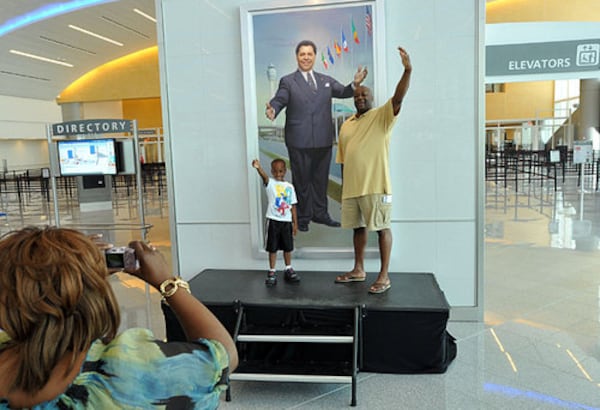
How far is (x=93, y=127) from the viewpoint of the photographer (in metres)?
5.30

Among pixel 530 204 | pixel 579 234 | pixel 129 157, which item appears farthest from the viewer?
pixel 530 204

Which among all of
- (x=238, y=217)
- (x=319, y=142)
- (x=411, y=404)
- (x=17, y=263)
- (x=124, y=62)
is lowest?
(x=411, y=404)

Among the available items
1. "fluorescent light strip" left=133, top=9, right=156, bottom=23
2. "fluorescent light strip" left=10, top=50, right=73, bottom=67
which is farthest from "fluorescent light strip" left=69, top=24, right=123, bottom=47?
"fluorescent light strip" left=10, top=50, right=73, bottom=67

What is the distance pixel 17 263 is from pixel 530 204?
10189 mm

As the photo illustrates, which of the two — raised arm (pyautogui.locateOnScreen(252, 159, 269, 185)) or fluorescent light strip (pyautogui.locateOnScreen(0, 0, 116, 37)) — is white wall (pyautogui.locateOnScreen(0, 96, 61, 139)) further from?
raised arm (pyautogui.locateOnScreen(252, 159, 269, 185))

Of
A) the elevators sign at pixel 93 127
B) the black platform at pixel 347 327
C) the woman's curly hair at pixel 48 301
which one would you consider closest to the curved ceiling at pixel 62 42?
the elevators sign at pixel 93 127

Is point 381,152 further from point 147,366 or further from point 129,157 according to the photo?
point 129,157

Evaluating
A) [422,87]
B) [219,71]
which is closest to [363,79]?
[422,87]

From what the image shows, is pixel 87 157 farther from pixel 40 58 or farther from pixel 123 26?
pixel 40 58

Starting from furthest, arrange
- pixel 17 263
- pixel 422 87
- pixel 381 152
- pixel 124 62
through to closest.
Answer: pixel 124 62
pixel 422 87
pixel 381 152
pixel 17 263

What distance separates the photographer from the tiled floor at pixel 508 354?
2.60 m

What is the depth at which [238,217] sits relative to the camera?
4051mm

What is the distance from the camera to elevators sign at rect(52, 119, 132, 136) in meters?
5.24

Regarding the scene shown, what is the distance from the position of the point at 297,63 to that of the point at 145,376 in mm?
3292
